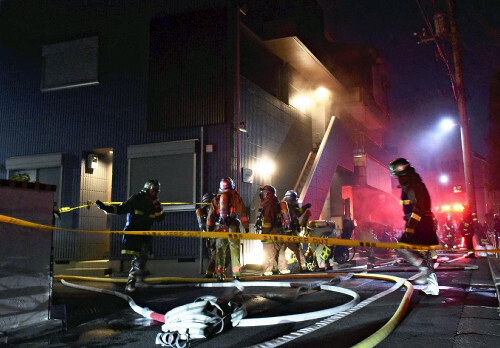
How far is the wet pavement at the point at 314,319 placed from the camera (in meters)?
3.80

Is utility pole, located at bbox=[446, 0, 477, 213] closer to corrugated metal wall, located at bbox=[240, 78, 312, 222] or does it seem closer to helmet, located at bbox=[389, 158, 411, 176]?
corrugated metal wall, located at bbox=[240, 78, 312, 222]

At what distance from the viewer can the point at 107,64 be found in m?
15.3

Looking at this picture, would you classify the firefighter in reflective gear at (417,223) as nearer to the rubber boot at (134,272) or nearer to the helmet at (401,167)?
the helmet at (401,167)

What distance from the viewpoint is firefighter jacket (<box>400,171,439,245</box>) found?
20.5 feet

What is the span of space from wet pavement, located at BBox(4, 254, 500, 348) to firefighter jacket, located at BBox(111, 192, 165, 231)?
4.21ft

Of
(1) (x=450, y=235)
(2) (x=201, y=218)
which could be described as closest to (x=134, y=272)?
(2) (x=201, y=218)

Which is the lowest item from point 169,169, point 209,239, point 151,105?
point 209,239

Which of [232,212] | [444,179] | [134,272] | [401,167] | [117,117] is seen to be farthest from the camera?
[444,179]

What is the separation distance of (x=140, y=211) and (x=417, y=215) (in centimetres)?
491

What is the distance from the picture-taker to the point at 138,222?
804 cm

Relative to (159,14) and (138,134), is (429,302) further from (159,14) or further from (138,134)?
(159,14)

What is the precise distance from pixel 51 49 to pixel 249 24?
301 inches

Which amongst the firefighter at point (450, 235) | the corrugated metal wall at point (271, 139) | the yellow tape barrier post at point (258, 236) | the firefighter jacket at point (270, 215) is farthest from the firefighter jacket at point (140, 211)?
the firefighter at point (450, 235)

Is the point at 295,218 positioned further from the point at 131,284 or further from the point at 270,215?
the point at 131,284
